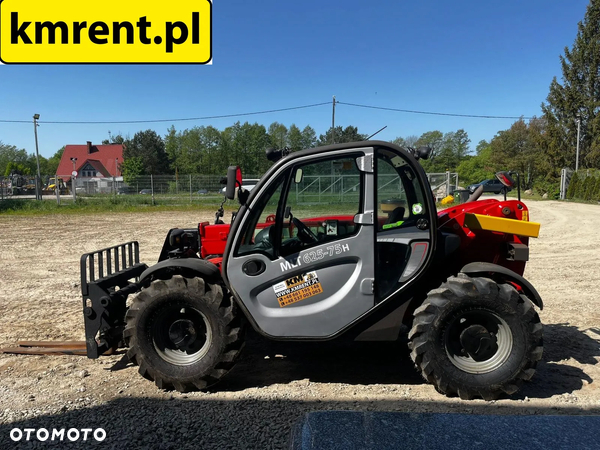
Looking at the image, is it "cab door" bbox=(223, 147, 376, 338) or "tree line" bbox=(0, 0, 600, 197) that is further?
"tree line" bbox=(0, 0, 600, 197)

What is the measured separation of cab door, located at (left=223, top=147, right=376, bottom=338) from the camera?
3750 millimetres

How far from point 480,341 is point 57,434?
343 cm

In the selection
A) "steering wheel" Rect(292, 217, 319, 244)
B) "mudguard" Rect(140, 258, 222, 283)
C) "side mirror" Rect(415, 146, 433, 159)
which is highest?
"side mirror" Rect(415, 146, 433, 159)

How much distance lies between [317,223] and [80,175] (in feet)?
241

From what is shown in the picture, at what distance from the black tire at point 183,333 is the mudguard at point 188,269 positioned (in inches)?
5.0

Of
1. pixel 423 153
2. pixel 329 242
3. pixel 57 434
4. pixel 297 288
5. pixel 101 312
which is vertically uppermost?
pixel 423 153

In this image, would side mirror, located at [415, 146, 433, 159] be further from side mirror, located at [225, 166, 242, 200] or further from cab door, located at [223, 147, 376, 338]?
side mirror, located at [225, 166, 242, 200]

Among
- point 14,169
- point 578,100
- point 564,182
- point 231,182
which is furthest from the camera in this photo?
point 14,169

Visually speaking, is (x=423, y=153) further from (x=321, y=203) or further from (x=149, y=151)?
(x=149, y=151)

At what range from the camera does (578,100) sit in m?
40.6

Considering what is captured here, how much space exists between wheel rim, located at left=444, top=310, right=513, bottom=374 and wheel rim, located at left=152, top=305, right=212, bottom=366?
84.8 inches

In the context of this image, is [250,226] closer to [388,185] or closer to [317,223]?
[317,223]

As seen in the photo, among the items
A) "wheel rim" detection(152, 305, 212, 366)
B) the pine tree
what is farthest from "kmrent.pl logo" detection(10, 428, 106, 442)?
the pine tree

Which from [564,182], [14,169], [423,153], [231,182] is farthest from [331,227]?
[14,169]
